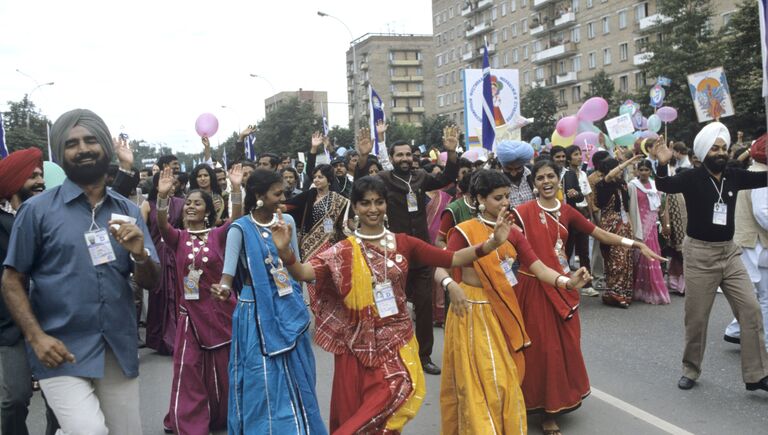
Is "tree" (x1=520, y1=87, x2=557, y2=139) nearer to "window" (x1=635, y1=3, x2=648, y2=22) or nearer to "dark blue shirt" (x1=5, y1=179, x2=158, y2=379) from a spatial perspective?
"window" (x1=635, y1=3, x2=648, y2=22)

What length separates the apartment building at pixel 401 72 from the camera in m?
104

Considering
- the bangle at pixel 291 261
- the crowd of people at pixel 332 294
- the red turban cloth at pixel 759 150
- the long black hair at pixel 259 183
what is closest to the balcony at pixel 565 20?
the crowd of people at pixel 332 294

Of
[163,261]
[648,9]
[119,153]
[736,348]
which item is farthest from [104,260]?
[648,9]

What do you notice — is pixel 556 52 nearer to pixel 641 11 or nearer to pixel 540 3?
pixel 540 3

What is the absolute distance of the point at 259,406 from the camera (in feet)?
15.0

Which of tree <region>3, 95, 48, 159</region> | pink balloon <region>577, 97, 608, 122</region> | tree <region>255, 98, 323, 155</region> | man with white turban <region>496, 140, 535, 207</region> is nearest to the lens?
man with white turban <region>496, 140, 535, 207</region>

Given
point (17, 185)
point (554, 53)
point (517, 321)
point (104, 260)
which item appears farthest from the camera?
point (554, 53)

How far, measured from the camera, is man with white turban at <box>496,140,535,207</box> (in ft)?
22.3

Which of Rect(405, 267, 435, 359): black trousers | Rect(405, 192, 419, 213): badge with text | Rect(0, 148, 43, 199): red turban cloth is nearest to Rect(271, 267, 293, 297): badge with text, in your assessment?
Rect(0, 148, 43, 199): red turban cloth

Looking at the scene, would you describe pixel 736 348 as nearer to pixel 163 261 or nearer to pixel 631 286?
pixel 631 286

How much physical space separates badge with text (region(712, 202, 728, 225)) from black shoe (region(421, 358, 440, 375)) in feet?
8.90

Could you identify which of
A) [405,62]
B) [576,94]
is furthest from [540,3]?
[405,62]

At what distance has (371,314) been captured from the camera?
429 centimetres

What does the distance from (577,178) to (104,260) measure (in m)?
7.59
